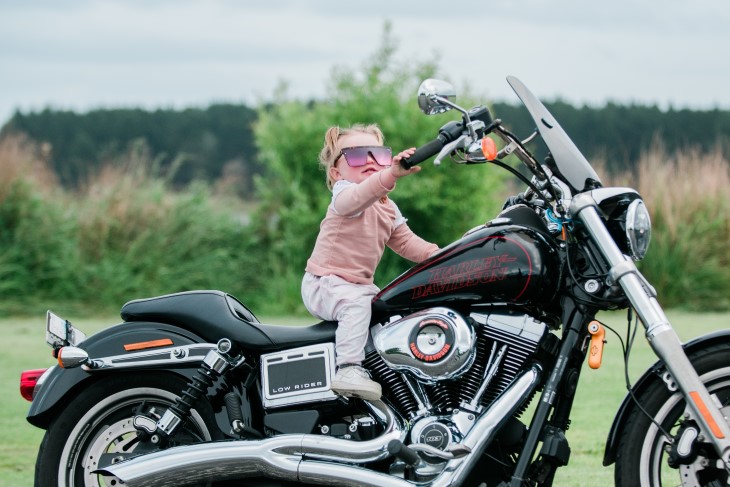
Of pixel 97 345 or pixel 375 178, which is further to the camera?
pixel 97 345

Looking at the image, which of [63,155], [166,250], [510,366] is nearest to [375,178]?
[510,366]

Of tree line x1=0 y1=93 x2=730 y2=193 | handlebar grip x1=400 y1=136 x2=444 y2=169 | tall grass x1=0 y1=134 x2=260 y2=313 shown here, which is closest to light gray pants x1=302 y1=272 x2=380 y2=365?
handlebar grip x1=400 y1=136 x2=444 y2=169

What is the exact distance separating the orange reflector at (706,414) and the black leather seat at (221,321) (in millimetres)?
1376

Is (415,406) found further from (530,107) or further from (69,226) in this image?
(69,226)

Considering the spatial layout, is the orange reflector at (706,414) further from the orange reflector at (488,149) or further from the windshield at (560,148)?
the orange reflector at (488,149)

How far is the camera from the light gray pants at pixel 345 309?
3773mm

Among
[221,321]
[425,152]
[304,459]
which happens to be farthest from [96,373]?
[425,152]

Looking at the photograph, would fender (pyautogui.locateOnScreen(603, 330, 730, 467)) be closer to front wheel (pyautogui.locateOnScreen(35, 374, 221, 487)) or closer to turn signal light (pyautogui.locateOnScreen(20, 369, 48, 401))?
front wheel (pyautogui.locateOnScreen(35, 374, 221, 487))

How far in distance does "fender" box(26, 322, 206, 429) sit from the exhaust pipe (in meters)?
0.33

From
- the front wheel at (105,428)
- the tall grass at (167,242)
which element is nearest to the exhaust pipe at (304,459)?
the front wheel at (105,428)

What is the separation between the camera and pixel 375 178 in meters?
3.71

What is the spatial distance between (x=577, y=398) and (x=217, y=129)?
22.9m

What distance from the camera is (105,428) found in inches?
157

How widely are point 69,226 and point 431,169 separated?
473cm
